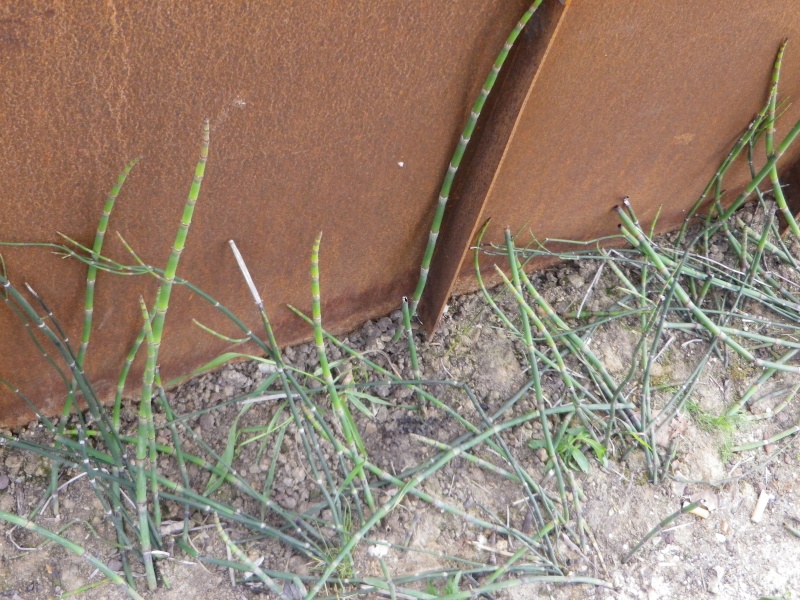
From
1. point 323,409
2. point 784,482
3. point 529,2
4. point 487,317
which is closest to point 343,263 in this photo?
point 323,409

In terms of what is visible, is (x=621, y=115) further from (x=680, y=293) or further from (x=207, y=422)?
(x=207, y=422)

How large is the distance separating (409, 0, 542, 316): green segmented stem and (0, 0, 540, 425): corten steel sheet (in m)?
0.02

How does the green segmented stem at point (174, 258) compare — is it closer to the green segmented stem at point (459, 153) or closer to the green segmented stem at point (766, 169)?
the green segmented stem at point (459, 153)

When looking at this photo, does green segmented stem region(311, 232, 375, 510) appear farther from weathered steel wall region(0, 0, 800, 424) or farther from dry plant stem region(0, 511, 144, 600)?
dry plant stem region(0, 511, 144, 600)

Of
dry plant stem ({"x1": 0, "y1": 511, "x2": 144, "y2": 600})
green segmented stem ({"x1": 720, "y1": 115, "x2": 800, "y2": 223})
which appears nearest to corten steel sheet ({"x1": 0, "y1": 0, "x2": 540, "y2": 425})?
dry plant stem ({"x1": 0, "y1": 511, "x2": 144, "y2": 600})

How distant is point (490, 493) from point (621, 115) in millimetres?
806

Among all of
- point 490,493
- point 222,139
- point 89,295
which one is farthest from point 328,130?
point 490,493

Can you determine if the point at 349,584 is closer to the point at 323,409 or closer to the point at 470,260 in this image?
the point at 323,409

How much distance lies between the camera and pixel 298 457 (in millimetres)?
1361

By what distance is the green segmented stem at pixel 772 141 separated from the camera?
155 centimetres

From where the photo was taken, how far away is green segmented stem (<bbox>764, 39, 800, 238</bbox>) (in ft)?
5.08

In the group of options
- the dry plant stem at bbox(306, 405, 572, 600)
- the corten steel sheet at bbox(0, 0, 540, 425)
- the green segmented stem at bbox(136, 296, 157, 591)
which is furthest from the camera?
the dry plant stem at bbox(306, 405, 572, 600)

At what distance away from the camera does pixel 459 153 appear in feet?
4.28

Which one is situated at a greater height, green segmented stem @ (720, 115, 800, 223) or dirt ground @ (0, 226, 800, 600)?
green segmented stem @ (720, 115, 800, 223)
